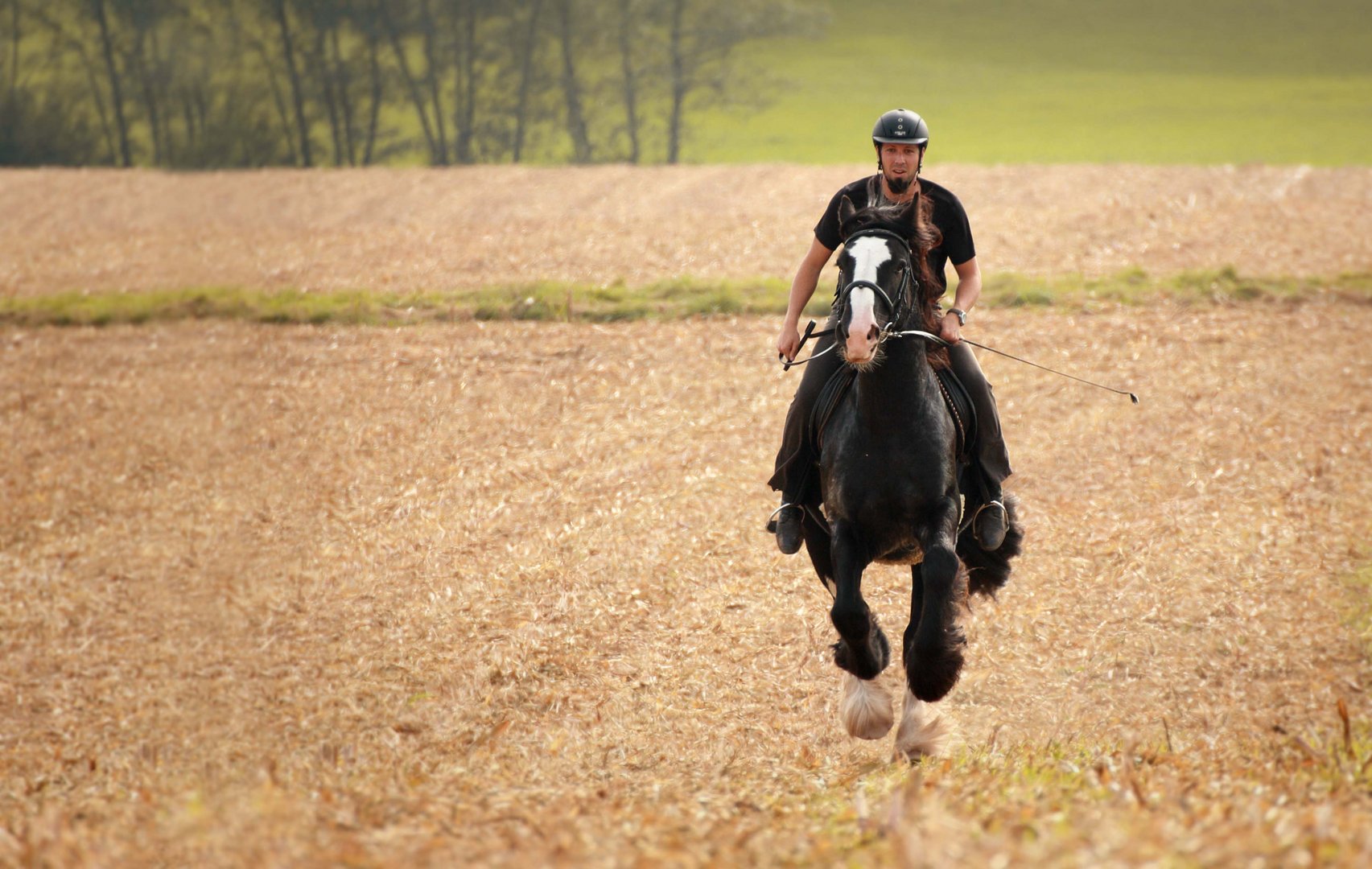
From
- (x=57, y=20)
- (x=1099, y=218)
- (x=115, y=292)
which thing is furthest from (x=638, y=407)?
(x=57, y=20)

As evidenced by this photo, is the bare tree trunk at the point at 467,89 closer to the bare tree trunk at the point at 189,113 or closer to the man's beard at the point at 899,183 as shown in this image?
the bare tree trunk at the point at 189,113

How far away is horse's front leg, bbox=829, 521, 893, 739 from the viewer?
6461 millimetres

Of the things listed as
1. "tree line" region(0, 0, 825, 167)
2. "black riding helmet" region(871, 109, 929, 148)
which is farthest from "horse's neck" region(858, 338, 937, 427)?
"tree line" region(0, 0, 825, 167)

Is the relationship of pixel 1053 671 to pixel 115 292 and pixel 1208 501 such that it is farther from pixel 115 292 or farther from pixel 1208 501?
pixel 115 292

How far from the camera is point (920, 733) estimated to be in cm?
682

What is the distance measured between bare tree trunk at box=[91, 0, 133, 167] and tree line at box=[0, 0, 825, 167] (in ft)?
0.23

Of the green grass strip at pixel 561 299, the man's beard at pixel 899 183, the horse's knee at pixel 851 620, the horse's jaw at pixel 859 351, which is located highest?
the man's beard at pixel 899 183

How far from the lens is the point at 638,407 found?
14.7 m

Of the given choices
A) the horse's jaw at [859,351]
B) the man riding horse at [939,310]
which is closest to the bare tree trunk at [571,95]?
the man riding horse at [939,310]

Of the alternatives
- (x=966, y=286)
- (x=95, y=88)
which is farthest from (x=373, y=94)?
(x=966, y=286)

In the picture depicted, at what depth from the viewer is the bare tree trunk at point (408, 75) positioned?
165ft

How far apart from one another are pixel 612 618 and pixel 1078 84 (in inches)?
2587

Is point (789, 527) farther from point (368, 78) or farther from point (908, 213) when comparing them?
point (368, 78)

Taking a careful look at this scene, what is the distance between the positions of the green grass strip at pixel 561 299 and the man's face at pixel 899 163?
1189 cm
